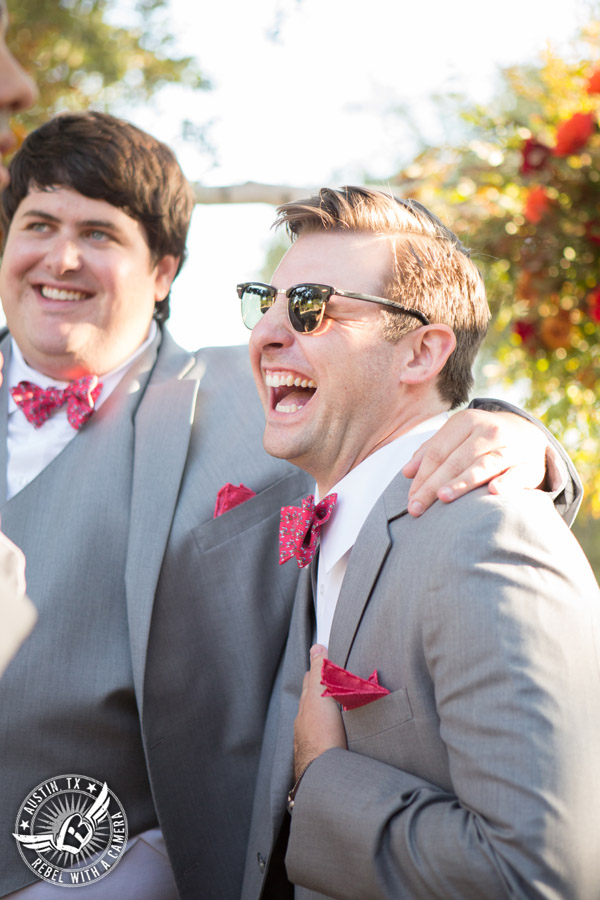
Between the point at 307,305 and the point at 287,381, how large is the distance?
0.21 meters

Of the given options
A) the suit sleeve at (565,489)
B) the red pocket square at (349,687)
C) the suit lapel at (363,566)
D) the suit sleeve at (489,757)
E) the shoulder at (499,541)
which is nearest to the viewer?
the suit sleeve at (489,757)

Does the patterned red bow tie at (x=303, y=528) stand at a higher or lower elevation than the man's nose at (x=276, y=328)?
lower

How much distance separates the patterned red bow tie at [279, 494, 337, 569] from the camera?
7.34 feet

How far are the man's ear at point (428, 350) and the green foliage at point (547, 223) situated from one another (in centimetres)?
132

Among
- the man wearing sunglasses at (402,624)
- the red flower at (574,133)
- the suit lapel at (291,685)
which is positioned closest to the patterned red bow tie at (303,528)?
the man wearing sunglasses at (402,624)

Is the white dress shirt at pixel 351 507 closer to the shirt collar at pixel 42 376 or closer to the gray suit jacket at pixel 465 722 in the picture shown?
the gray suit jacket at pixel 465 722

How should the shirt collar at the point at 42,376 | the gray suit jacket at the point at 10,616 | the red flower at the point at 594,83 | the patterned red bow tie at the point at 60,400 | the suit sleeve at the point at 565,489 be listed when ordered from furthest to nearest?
the red flower at the point at 594,83
the shirt collar at the point at 42,376
the patterned red bow tie at the point at 60,400
the suit sleeve at the point at 565,489
the gray suit jacket at the point at 10,616

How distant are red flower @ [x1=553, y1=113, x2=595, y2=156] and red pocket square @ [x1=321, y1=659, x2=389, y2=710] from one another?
8.60 feet

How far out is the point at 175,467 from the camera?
2.61 metres

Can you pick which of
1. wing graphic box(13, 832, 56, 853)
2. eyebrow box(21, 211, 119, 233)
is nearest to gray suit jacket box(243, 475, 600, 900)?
wing graphic box(13, 832, 56, 853)

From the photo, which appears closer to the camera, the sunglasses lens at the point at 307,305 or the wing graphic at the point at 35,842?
the sunglasses lens at the point at 307,305

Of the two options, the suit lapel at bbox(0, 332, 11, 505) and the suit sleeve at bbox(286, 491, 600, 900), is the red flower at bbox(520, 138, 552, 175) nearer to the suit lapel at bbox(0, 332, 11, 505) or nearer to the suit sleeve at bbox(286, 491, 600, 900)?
the suit lapel at bbox(0, 332, 11, 505)

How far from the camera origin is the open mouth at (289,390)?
2.29m

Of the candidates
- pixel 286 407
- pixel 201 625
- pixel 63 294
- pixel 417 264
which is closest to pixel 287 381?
pixel 286 407
